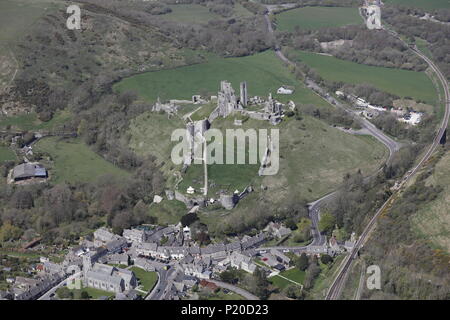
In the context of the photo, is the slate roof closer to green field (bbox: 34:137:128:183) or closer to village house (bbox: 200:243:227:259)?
green field (bbox: 34:137:128:183)

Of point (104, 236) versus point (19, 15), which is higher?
point (19, 15)

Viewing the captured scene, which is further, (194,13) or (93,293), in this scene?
(194,13)

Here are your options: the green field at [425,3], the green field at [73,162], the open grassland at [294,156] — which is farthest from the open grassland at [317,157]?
the green field at [425,3]

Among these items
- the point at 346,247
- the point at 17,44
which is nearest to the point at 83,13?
the point at 17,44

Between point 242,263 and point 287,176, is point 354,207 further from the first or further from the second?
point 242,263

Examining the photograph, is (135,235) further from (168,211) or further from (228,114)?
(228,114)

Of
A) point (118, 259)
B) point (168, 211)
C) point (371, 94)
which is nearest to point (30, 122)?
point (168, 211)
